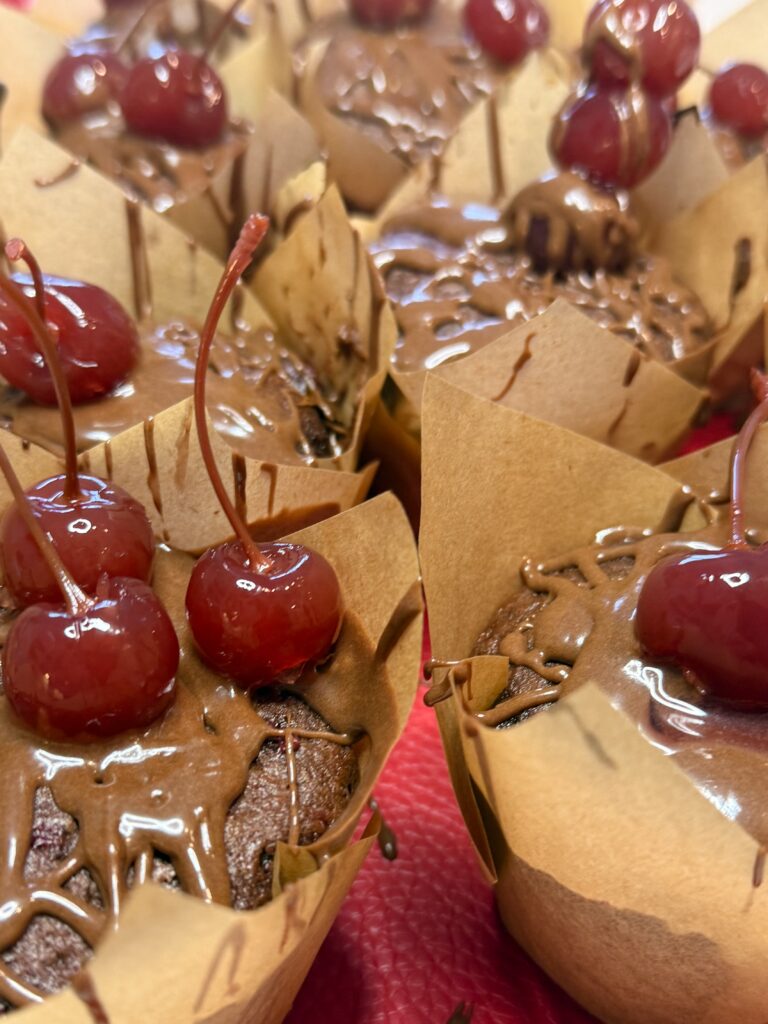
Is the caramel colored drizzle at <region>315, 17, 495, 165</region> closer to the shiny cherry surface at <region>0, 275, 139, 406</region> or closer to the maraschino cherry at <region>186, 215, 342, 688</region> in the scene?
the shiny cherry surface at <region>0, 275, 139, 406</region>

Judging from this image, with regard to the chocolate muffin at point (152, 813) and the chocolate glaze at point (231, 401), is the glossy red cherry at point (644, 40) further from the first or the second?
the chocolate muffin at point (152, 813)

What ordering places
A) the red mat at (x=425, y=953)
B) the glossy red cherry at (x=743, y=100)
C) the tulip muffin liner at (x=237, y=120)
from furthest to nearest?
1. the glossy red cherry at (x=743, y=100)
2. the tulip muffin liner at (x=237, y=120)
3. the red mat at (x=425, y=953)

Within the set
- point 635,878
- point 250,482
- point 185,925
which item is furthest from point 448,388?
point 185,925

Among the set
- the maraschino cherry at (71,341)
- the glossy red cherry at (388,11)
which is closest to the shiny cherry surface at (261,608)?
the maraschino cherry at (71,341)

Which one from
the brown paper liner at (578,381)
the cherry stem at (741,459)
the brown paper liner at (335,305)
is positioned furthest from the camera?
the brown paper liner at (335,305)

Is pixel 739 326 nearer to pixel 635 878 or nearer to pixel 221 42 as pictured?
pixel 635 878

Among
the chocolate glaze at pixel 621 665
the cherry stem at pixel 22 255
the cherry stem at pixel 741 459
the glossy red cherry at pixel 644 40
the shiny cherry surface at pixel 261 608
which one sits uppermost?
the glossy red cherry at pixel 644 40

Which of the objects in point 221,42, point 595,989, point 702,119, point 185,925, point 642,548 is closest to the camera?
point 185,925
